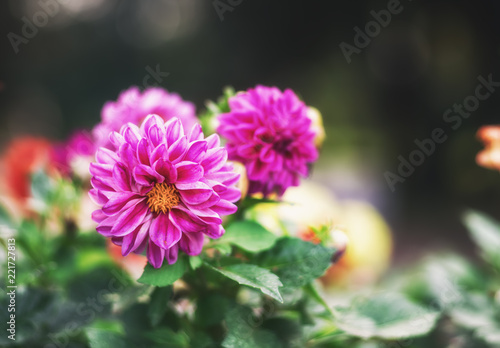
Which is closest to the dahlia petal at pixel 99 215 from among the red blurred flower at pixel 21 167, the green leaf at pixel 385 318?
the green leaf at pixel 385 318

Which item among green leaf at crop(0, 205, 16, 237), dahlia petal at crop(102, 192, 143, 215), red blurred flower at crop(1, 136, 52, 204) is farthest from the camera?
red blurred flower at crop(1, 136, 52, 204)

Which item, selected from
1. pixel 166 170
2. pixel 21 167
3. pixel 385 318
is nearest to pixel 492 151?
pixel 385 318

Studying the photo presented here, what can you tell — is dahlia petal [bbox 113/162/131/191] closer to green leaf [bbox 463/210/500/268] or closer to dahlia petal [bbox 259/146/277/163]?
dahlia petal [bbox 259/146/277/163]

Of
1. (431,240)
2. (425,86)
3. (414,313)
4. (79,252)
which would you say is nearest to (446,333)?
(414,313)

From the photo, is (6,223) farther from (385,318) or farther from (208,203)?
(385,318)

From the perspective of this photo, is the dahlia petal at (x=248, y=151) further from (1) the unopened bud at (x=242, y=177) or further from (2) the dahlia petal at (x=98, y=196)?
(2) the dahlia petal at (x=98, y=196)

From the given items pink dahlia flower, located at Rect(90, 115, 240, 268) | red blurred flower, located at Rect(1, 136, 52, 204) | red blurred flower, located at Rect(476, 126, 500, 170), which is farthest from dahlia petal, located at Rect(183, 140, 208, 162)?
red blurred flower, located at Rect(1, 136, 52, 204)
